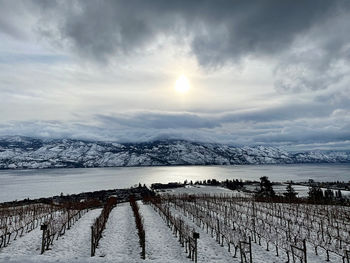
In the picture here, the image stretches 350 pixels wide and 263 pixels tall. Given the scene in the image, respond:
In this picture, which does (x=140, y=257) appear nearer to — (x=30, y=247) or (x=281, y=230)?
(x=30, y=247)

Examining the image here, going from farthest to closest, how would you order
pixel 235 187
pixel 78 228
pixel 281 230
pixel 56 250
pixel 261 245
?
1. pixel 235 187
2. pixel 78 228
3. pixel 281 230
4. pixel 261 245
5. pixel 56 250

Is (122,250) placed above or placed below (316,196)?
above

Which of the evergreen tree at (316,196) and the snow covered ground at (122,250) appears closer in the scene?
the snow covered ground at (122,250)

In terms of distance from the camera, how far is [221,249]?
63.8ft

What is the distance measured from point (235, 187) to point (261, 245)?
112 metres

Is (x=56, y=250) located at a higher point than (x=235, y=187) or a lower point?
higher

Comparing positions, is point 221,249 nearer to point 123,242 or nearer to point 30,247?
point 123,242

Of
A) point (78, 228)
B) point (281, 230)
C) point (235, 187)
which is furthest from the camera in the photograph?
point (235, 187)

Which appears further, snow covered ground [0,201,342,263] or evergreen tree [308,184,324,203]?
evergreen tree [308,184,324,203]

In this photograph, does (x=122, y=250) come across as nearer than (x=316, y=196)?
Yes

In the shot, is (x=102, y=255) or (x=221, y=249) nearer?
(x=102, y=255)

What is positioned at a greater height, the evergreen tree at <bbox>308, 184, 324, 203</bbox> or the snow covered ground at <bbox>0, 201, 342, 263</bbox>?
the snow covered ground at <bbox>0, 201, 342, 263</bbox>

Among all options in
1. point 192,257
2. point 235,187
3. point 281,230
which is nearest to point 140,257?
point 192,257

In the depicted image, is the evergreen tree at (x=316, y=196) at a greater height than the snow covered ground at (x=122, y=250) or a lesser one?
lesser
